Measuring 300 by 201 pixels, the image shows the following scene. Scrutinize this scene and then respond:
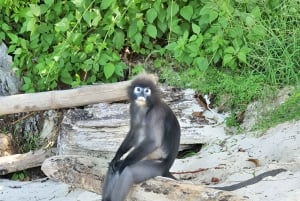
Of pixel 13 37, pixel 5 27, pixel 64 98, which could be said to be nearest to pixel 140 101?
pixel 64 98

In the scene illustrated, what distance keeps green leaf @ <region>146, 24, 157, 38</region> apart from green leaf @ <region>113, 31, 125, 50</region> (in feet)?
1.08

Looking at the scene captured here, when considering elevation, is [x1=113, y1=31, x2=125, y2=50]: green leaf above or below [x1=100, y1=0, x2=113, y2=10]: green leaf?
below

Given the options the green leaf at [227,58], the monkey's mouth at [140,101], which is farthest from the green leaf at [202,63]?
the monkey's mouth at [140,101]

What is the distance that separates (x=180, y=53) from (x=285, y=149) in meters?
1.89

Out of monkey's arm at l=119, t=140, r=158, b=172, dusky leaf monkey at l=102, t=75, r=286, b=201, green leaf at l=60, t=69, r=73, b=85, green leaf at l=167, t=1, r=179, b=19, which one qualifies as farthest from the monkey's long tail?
green leaf at l=60, t=69, r=73, b=85

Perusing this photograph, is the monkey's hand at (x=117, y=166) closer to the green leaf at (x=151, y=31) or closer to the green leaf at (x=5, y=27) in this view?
the green leaf at (x=151, y=31)

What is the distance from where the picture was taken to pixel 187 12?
24.2 ft

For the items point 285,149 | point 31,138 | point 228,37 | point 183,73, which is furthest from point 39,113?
point 285,149

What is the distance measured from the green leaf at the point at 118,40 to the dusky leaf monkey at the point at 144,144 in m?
2.68

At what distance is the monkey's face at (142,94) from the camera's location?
484 cm

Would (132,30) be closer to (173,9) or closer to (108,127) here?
(173,9)

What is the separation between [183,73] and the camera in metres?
7.28

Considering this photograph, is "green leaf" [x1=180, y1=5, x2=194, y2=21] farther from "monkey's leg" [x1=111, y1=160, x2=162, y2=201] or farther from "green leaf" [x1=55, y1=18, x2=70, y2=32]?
"monkey's leg" [x1=111, y1=160, x2=162, y2=201]

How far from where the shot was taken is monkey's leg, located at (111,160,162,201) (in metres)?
4.68
